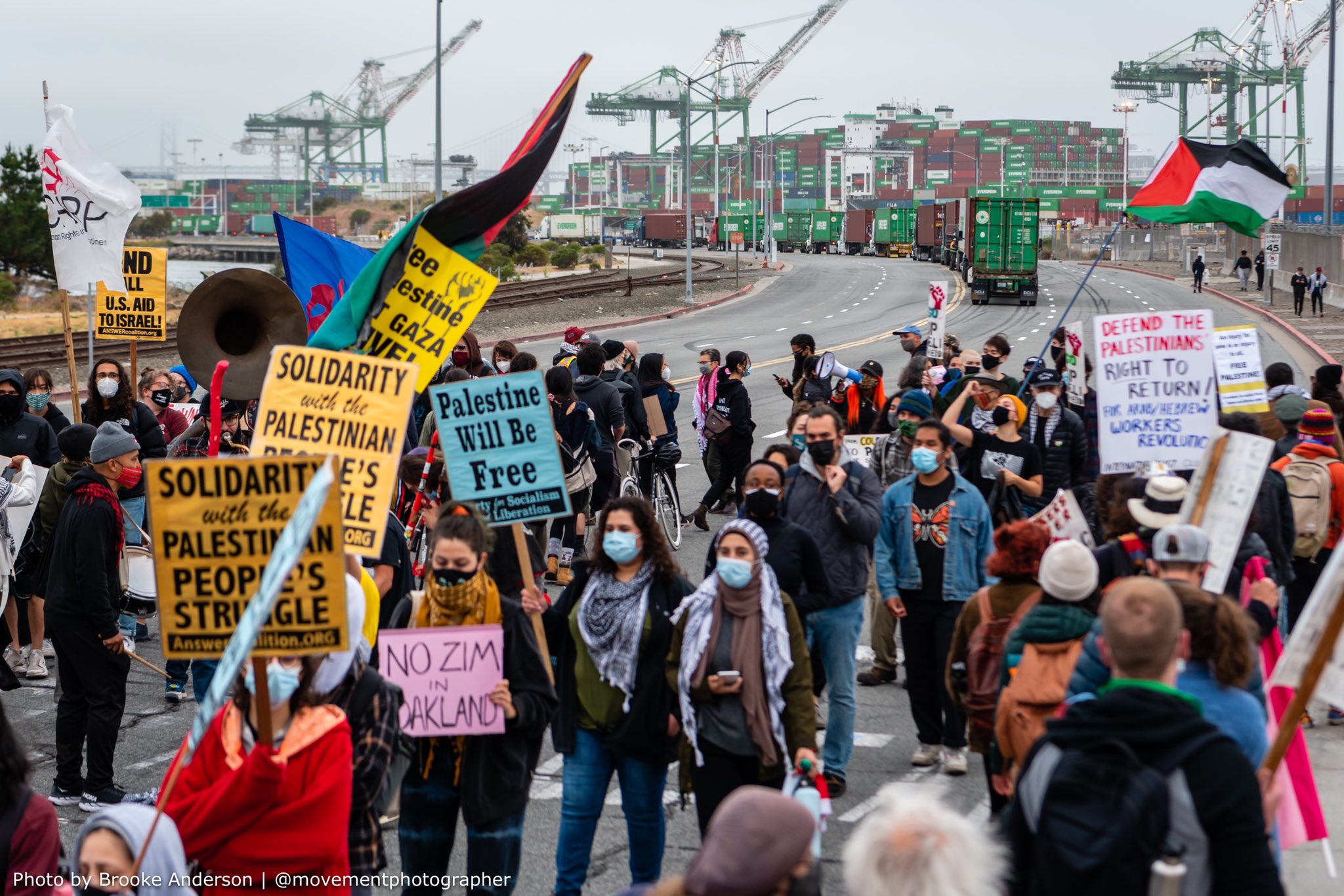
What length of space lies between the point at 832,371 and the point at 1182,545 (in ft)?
23.9

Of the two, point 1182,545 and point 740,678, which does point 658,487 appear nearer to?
point 740,678

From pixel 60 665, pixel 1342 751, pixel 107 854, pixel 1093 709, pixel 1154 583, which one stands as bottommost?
pixel 1342 751

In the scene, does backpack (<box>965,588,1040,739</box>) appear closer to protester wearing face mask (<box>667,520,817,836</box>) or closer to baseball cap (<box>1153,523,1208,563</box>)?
protester wearing face mask (<box>667,520,817,836</box>)

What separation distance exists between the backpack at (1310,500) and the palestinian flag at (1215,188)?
3228 mm

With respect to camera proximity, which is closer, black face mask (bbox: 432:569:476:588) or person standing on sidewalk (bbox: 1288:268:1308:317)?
black face mask (bbox: 432:569:476:588)

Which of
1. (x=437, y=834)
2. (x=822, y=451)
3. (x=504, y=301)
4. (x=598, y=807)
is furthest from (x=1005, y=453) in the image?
(x=504, y=301)

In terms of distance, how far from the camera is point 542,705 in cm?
501

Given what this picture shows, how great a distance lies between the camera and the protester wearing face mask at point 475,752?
4945mm

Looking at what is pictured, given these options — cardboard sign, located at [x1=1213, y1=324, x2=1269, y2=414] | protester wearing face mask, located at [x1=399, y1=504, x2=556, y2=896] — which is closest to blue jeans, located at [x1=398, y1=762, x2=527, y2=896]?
protester wearing face mask, located at [x1=399, y1=504, x2=556, y2=896]

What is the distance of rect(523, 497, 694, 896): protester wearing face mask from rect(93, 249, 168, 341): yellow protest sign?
8676 mm

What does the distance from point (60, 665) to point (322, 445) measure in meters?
2.46

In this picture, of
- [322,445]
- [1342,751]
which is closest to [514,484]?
[322,445]

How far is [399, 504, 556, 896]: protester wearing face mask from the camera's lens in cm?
495

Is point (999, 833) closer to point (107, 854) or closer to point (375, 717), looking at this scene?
point (375, 717)
